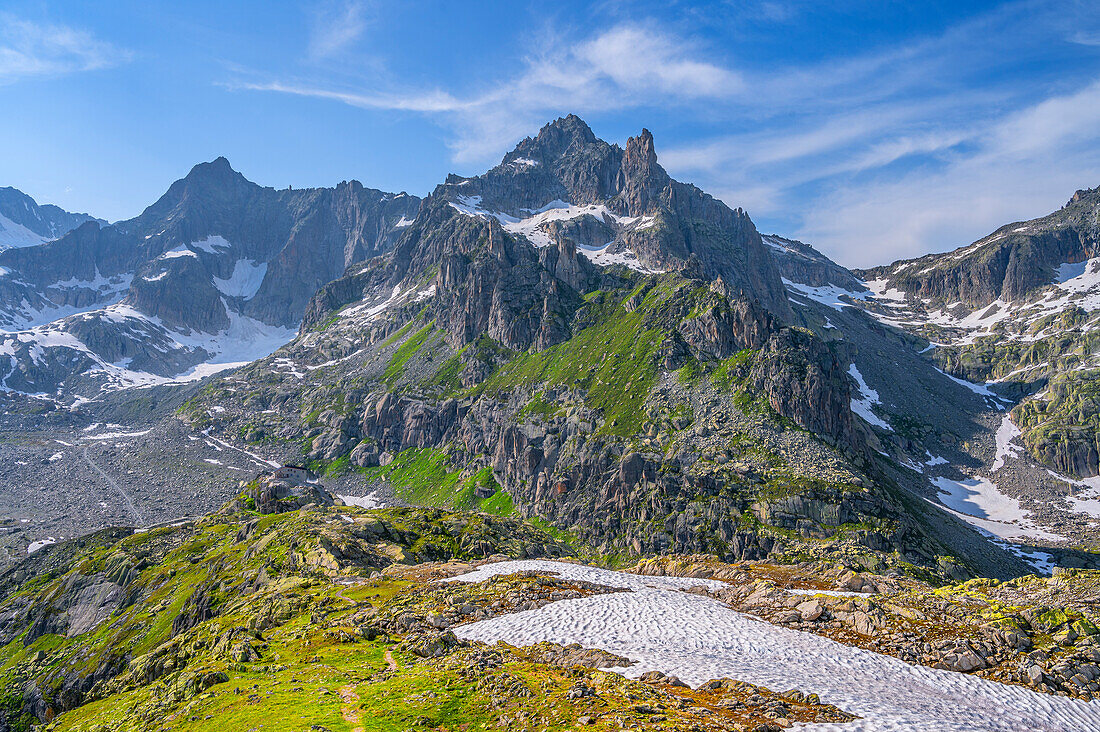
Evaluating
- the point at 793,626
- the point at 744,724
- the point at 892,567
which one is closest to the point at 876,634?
the point at 793,626

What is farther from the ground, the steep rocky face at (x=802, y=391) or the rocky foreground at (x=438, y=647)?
the steep rocky face at (x=802, y=391)

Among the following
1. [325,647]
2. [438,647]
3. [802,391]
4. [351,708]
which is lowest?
[325,647]

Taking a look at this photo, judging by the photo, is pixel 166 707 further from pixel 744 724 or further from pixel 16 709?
pixel 16 709

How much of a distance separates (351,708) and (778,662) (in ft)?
69.2

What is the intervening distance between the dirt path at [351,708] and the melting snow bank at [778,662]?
886 centimetres

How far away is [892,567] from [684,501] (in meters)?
47.3

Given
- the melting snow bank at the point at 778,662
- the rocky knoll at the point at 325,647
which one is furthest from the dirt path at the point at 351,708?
the melting snow bank at the point at 778,662

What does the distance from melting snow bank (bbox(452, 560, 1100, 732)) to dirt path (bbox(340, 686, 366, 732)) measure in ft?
29.1

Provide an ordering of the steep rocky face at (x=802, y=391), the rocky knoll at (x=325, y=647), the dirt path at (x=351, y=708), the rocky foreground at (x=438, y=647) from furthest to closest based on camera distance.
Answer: the steep rocky face at (x=802, y=391) < the rocky foreground at (x=438, y=647) < the rocky knoll at (x=325, y=647) < the dirt path at (x=351, y=708)

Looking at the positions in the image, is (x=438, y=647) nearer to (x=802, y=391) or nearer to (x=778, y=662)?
(x=778, y=662)

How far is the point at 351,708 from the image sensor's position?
990 inches

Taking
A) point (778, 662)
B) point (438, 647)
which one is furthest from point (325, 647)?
point (778, 662)

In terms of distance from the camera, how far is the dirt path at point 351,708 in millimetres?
23041

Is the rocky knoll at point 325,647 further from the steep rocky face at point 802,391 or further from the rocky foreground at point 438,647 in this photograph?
the steep rocky face at point 802,391
